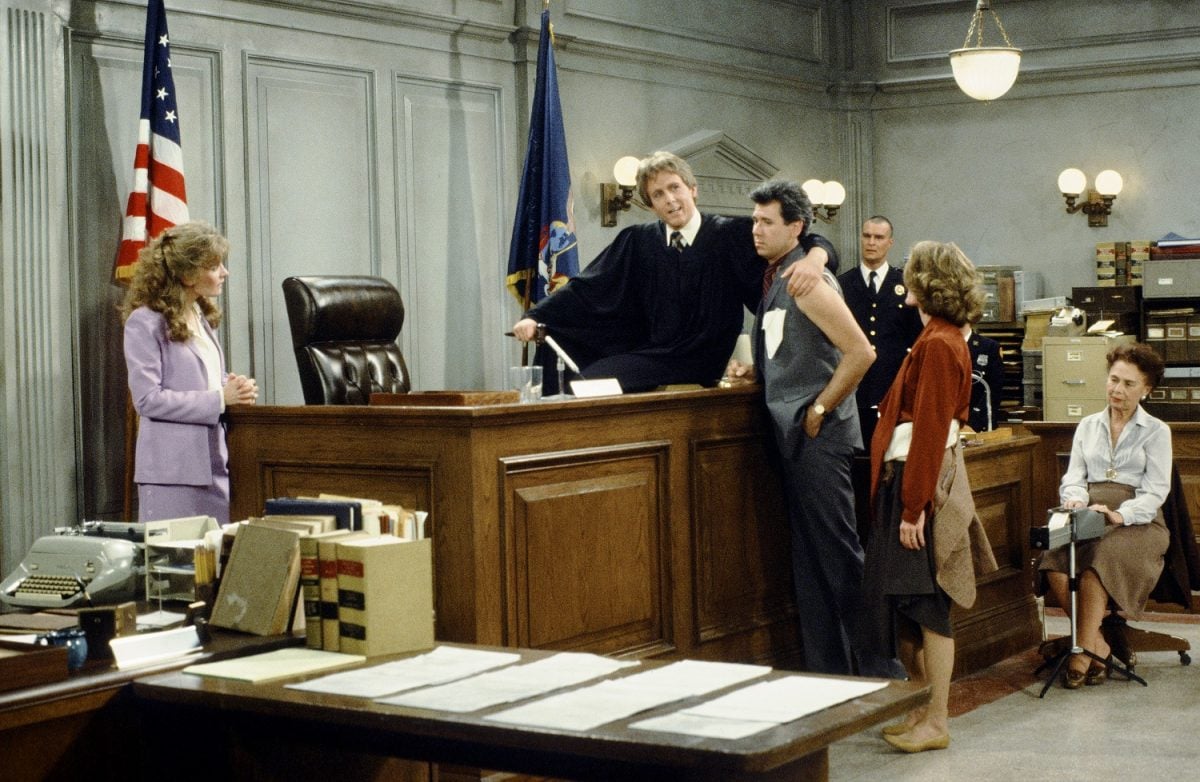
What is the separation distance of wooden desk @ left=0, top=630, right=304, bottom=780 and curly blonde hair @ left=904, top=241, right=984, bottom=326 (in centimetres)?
245

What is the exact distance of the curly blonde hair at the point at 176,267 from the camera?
4.41 meters

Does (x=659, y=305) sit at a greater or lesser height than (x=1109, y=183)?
lesser

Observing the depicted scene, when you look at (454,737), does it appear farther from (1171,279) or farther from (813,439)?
(1171,279)

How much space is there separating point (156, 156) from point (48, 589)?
288cm

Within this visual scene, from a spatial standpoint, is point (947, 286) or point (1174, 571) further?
point (1174, 571)

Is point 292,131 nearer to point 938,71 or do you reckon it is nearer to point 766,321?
point 766,321

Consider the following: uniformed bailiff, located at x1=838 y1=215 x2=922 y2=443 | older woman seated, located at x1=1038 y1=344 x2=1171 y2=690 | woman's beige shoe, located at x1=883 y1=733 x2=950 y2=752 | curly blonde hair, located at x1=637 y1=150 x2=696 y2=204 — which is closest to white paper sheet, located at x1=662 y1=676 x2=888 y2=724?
woman's beige shoe, located at x1=883 y1=733 x2=950 y2=752

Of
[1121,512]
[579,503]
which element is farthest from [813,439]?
[1121,512]

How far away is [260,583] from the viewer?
9.77ft

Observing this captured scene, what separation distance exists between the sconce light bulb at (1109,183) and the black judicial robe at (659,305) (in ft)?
16.7

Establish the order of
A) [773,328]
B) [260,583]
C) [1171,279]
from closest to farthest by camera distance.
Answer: [260,583]
[773,328]
[1171,279]

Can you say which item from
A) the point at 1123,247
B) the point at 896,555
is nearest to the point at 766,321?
the point at 896,555

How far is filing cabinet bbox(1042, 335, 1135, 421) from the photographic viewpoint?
27.3 ft

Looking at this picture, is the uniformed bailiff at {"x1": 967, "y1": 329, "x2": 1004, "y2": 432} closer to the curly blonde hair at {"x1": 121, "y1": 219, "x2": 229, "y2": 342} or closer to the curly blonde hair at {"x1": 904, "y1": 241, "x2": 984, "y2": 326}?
the curly blonde hair at {"x1": 904, "y1": 241, "x2": 984, "y2": 326}
